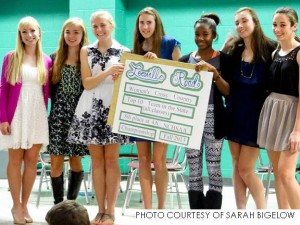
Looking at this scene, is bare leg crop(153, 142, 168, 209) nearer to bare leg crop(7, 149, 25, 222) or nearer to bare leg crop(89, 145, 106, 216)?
bare leg crop(89, 145, 106, 216)

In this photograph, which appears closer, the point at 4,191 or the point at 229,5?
the point at 4,191

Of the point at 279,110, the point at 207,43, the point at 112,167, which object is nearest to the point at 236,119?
the point at 279,110

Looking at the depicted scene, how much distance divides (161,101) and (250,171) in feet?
2.67

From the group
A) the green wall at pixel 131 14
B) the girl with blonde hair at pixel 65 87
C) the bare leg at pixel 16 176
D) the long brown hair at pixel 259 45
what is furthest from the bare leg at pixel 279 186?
the green wall at pixel 131 14

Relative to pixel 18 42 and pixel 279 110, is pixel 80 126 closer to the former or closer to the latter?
pixel 18 42

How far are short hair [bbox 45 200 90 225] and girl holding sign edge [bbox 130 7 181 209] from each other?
2083 mm

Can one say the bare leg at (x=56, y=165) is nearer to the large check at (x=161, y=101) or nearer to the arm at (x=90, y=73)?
the arm at (x=90, y=73)

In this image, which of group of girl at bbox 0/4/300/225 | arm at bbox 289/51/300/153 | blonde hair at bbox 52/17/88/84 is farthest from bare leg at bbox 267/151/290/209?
blonde hair at bbox 52/17/88/84

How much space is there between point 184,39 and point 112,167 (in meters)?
3.75

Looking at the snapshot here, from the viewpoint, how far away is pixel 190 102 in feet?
12.0

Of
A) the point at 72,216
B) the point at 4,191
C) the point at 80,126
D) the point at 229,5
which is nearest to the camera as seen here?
the point at 72,216

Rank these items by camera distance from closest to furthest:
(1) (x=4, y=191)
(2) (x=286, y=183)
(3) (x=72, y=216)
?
1. (3) (x=72, y=216)
2. (2) (x=286, y=183)
3. (1) (x=4, y=191)

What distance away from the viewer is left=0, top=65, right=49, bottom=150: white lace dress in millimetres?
4215

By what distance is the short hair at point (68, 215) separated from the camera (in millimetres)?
1855
